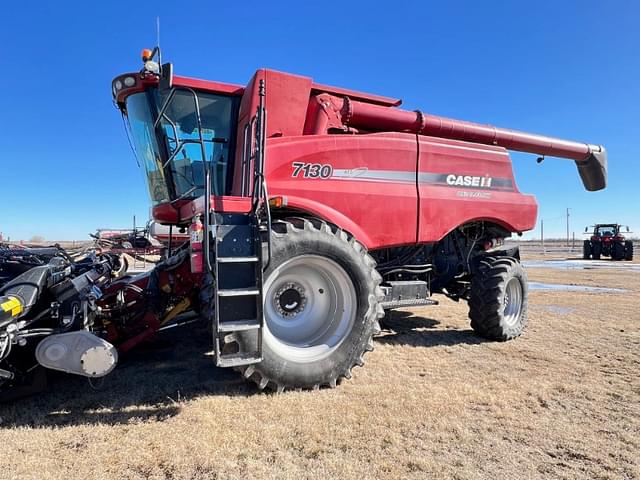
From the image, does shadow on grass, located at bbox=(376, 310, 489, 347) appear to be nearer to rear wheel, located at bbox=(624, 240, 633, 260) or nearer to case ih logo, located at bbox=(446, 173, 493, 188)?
case ih logo, located at bbox=(446, 173, 493, 188)

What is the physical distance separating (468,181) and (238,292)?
3635 mm

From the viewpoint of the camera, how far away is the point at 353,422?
288 cm

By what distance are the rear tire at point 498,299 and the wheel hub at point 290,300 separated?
267cm

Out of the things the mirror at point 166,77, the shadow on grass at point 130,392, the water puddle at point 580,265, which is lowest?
the shadow on grass at point 130,392

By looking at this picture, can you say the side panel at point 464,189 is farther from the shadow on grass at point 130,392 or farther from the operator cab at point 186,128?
the shadow on grass at point 130,392

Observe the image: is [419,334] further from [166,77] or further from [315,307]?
[166,77]

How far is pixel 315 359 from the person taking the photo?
11.6 feet

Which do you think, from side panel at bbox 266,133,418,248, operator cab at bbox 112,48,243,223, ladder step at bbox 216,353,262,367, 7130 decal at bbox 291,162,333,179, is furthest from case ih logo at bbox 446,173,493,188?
ladder step at bbox 216,353,262,367

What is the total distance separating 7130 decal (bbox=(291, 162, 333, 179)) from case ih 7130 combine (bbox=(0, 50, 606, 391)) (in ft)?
0.05

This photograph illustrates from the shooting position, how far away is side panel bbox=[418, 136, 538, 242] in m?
5.11

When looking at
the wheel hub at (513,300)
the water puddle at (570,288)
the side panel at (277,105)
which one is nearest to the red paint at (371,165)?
the side panel at (277,105)

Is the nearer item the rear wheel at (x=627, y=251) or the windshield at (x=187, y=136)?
the windshield at (x=187, y=136)

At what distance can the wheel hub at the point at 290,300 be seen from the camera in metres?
3.74

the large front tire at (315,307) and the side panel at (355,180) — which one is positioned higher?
the side panel at (355,180)
